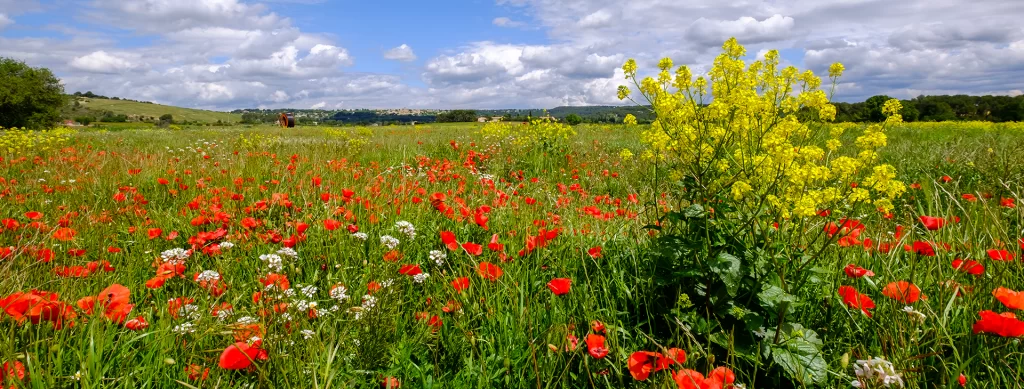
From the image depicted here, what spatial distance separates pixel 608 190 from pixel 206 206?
13.3ft

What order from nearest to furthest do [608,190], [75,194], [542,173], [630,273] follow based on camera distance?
[630,273] → [75,194] → [608,190] → [542,173]

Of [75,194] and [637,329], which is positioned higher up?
[75,194]

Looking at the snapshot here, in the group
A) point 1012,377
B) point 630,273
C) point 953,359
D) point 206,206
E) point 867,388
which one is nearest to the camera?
point 867,388

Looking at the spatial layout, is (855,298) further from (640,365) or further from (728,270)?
(640,365)

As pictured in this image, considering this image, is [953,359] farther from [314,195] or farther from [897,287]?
[314,195]

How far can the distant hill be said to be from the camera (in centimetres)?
8995

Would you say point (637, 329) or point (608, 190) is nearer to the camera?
point (637, 329)

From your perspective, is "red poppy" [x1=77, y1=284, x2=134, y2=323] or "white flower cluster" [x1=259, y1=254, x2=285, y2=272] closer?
"red poppy" [x1=77, y1=284, x2=134, y2=323]

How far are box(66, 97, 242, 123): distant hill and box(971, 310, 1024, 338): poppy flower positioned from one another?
100281mm

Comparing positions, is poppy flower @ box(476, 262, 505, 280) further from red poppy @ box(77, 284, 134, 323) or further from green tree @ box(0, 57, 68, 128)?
green tree @ box(0, 57, 68, 128)

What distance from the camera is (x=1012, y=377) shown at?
58.6 inches

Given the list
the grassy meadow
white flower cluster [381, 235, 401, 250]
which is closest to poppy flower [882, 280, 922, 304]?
the grassy meadow

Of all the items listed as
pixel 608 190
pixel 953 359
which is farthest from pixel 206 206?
pixel 608 190

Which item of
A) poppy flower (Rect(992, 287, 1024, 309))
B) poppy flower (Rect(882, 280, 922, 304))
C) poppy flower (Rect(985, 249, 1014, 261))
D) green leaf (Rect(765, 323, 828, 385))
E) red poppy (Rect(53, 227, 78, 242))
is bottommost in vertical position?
green leaf (Rect(765, 323, 828, 385))
